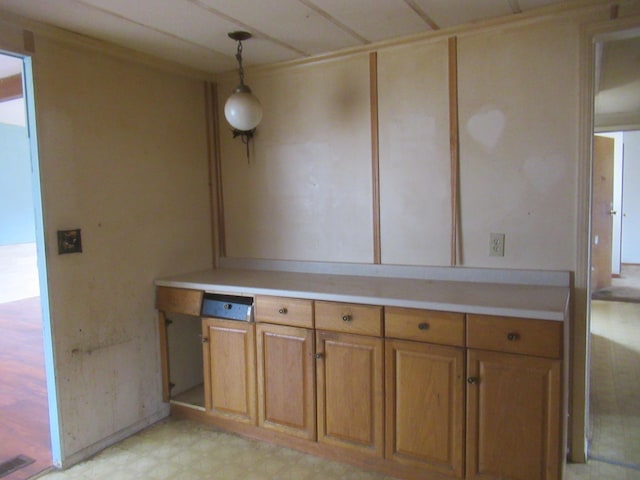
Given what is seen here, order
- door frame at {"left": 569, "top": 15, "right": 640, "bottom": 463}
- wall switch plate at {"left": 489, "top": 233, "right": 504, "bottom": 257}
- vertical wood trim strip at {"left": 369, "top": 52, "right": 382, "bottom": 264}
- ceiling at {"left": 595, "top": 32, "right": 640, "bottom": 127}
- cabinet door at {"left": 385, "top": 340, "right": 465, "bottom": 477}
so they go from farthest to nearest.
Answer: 1. ceiling at {"left": 595, "top": 32, "right": 640, "bottom": 127}
2. vertical wood trim strip at {"left": 369, "top": 52, "right": 382, "bottom": 264}
3. wall switch plate at {"left": 489, "top": 233, "right": 504, "bottom": 257}
4. door frame at {"left": 569, "top": 15, "right": 640, "bottom": 463}
5. cabinet door at {"left": 385, "top": 340, "right": 465, "bottom": 477}

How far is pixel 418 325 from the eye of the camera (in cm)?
201

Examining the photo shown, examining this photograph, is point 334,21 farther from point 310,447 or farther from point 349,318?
point 310,447

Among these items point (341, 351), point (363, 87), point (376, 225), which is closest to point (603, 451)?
point (341, 351)

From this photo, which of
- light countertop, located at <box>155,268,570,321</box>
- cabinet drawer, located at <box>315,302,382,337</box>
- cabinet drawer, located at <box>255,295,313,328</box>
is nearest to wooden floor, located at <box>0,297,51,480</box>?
light countertop, located at <box>155,268,570,321</box>

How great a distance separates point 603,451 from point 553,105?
1718 millimetres

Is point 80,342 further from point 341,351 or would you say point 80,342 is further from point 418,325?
point 418,325

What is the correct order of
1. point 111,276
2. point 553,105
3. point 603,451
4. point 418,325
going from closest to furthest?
1. point 418,325
2. point 553,105
3. point 603,451
4. point 111,276

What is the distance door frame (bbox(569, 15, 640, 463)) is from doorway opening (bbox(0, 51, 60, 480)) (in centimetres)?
251

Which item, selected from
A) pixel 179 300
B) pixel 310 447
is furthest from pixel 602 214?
pixel 179 300

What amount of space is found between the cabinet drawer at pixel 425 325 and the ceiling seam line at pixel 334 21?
4.44 ft

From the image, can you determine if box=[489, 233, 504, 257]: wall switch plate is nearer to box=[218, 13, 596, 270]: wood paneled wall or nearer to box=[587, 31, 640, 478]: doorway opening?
box=[218, 13, 596, 270]: wood paneled wall

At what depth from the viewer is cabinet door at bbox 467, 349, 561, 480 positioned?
5.87ft

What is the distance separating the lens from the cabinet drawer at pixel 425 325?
75.8 inches

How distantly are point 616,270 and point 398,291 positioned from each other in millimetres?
6550
